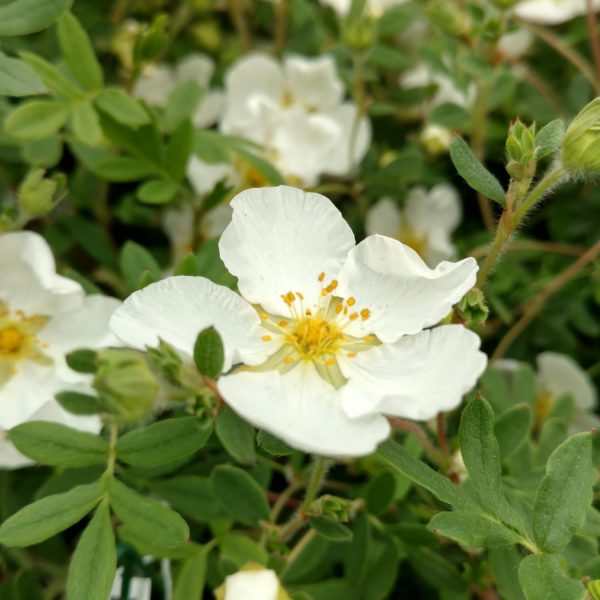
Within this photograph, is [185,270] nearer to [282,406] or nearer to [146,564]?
[282,406]

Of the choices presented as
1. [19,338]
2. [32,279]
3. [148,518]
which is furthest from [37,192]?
[148,518]

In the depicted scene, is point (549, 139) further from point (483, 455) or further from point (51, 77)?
point (51, 77)

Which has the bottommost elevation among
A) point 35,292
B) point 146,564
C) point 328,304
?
point 146,564

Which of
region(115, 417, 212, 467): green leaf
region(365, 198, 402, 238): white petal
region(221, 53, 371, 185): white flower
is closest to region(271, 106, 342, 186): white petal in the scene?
region(221, 53, 371, 185): white flower

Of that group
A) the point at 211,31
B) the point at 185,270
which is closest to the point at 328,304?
the point at 185,270

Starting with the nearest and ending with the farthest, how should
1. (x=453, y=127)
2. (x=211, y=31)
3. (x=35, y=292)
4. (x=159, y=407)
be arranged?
(x=159, y=407), (x=35, y=292), (x=453, y=127), (x=211, y=31)

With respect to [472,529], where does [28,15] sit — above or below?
above

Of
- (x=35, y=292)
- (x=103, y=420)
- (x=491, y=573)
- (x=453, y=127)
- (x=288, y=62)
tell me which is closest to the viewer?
(x=103, y=420)
